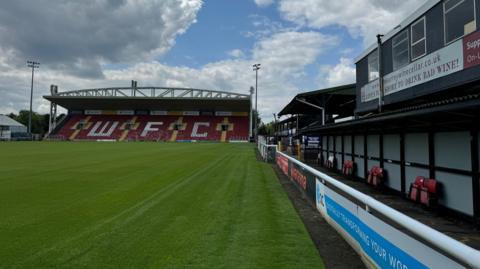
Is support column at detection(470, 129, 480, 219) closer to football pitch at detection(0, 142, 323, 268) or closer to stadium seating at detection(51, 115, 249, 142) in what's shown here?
football pitch at detection(0, 142, 323, 268)

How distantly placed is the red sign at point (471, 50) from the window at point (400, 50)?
2796 mm

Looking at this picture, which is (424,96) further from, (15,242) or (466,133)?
(15,242)

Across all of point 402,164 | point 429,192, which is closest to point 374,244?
point 429,192

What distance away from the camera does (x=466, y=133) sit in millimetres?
7016

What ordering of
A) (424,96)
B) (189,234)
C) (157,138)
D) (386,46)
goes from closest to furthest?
(189,234) < (424,96) < (386,46) < (157,138)

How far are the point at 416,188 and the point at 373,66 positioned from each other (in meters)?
6.64

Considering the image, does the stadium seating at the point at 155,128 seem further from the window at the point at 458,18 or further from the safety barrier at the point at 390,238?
the safety barrier at the point at 390,238

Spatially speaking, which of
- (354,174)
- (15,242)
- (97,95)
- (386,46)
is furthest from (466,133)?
(97,95)

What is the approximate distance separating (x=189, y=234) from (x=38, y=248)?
2.18 metres

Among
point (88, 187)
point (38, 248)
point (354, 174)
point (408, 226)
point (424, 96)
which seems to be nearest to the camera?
point (408, 226)

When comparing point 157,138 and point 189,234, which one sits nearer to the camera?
point 189,234

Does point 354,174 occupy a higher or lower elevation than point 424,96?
lower

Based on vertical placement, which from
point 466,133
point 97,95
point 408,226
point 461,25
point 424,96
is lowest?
point 408,226

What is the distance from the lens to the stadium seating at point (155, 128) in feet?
241
